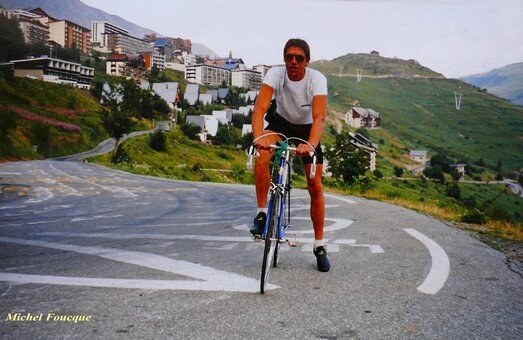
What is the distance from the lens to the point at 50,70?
95.4 metres

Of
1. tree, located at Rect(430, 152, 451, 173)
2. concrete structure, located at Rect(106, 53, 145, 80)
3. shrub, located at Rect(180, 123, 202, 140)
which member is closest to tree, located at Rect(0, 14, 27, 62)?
concrete structure, located at Rect(106, 53, 145, 80)

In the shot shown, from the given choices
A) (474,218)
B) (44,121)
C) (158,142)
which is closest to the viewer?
(474,218)

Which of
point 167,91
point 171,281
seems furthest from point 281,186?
point 167,91

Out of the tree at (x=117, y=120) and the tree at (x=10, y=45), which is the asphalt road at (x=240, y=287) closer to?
the tree at (x=117, y=120)

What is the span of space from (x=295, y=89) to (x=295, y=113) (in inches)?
11.2

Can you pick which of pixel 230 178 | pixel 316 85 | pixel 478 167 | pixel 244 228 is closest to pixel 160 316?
pixel 316 85

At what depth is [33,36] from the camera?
14612 centimetres

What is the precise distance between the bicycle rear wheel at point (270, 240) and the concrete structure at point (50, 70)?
334ft

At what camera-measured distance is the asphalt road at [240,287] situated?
273 cm

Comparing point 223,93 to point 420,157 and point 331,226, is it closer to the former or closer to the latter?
point 420,157

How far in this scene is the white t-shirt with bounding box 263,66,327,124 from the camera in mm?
4638

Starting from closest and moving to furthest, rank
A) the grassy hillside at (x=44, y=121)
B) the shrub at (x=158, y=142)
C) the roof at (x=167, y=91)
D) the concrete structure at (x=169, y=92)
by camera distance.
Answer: the grassy hillside at (x=44, y=121)
the shrub at (x=158, y=142)
the concrete structure at (x=169, y=92)
the roof at (x=167, y=91)

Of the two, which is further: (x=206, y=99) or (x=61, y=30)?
(x=61, y=30)

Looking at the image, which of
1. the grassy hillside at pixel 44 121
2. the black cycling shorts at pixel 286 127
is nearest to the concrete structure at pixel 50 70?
the grassy hillside at pixel 44 121
